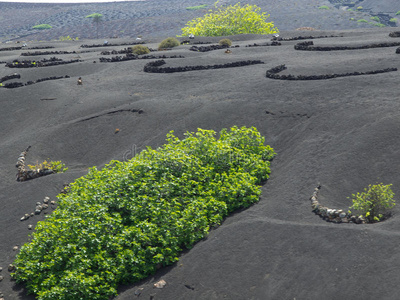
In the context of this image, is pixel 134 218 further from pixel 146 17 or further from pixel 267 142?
pixel 146 17

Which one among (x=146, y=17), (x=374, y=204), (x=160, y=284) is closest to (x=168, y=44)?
(x=374, y=204)

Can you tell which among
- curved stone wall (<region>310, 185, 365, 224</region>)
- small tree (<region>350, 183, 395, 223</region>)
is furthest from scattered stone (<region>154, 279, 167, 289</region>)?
small tree (<region>350, 183, 395, 223</region>)

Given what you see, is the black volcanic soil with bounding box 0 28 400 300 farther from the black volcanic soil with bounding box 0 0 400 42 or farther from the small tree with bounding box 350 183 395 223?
the black volcanic soil with bounding box 0 0 400 42

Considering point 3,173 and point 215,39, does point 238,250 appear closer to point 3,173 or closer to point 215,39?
point 3,173

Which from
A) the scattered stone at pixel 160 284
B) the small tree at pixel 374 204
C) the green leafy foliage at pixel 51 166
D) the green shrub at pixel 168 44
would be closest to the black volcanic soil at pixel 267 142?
the scattered stone at pixel 160 284

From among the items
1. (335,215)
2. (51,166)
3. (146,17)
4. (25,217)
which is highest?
(146,17)

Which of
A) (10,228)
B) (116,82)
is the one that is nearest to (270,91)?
(116,82)

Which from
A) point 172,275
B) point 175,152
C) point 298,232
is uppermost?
point 175,152
